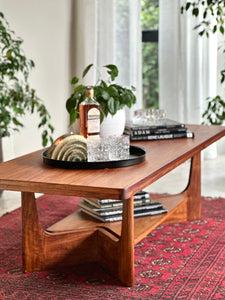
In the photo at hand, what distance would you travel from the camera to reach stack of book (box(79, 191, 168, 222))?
2.78 m

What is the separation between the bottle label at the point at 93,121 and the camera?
269cm

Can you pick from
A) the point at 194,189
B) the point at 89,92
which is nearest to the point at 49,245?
the point at 89,92

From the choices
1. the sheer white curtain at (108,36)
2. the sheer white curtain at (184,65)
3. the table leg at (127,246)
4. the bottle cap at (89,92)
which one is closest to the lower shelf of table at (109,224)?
the table leg at (127,246)

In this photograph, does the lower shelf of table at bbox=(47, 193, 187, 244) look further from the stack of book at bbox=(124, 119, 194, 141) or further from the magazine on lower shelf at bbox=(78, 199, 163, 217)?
the stack of book at bbox=(124, 119, 194, 141)

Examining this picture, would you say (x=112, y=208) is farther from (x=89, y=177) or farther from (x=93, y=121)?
(x=89, y=177)

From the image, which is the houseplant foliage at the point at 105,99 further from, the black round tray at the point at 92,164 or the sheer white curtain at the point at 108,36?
the sheer white curtain at the point at 108,36

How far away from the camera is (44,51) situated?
4.92 m

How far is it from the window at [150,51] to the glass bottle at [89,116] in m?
2.96

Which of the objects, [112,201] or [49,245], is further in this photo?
[112,201]

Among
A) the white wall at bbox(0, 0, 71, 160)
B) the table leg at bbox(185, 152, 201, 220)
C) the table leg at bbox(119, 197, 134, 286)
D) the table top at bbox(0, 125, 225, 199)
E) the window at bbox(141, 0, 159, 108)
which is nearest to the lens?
the table top at bbox(0, 125, 225, 199)

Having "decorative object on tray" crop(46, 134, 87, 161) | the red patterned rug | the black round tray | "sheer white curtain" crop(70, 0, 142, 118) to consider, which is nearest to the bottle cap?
"decorative object on tray" crop(46, 134, 87, 161)

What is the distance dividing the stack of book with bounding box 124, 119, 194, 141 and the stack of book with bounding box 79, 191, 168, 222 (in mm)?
306

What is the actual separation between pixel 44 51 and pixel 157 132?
7.03ft

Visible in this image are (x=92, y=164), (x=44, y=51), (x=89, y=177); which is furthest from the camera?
(x=44, y=51)
